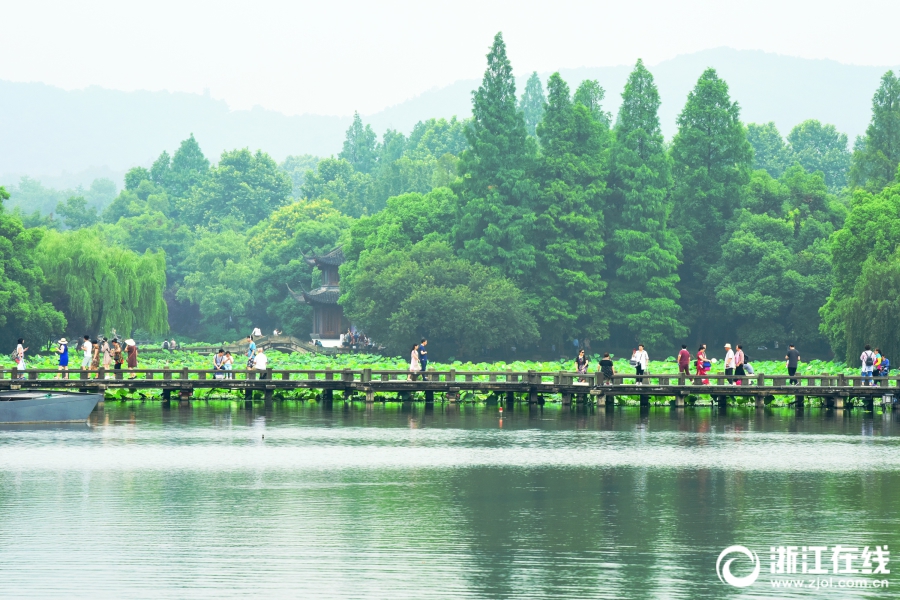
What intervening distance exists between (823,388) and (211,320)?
68258mm

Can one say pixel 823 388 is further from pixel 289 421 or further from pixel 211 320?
pixel 211 320

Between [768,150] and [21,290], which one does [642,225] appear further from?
[768,150]

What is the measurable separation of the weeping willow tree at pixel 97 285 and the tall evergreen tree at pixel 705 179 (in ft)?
95.9

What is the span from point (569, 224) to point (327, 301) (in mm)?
22585

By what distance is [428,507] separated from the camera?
2045 centimetres

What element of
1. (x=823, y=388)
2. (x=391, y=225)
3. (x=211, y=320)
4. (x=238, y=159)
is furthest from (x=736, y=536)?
(x=238, y=159)

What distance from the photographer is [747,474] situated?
963 inches

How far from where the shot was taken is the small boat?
107ft

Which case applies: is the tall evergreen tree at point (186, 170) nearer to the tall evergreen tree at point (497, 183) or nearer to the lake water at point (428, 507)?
the tall evergreen tree at point (497, 183)

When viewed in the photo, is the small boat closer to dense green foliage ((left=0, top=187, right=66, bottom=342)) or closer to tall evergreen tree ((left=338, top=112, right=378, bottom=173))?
dense green foliage ((left=0, top=187, right=66, bottom=342))

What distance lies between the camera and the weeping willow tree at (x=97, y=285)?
224 feet

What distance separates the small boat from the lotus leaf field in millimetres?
7434

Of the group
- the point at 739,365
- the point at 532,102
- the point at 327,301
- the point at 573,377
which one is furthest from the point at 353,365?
the point at 532,102

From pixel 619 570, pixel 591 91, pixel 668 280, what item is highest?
pixel 591 91
